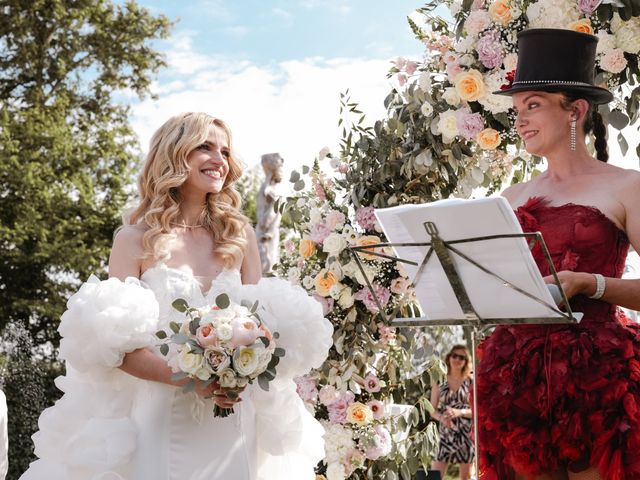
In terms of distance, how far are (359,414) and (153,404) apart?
6.10 feet

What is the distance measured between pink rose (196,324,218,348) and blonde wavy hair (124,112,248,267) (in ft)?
1.97

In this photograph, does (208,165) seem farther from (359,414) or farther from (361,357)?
(359,414)

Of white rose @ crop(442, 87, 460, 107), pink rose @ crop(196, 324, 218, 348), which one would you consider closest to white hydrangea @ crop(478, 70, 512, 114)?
white rose @ crop(442, 87, 460, 107)

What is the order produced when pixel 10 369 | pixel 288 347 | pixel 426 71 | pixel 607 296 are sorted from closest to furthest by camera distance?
pixel 607 296 < pixel 288 347 < pixel 426 71 < pixel 10 369

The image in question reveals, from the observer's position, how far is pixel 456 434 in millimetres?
8516

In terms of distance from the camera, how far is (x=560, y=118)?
10.0 ft

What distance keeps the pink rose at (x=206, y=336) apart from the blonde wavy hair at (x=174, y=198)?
0.60 m

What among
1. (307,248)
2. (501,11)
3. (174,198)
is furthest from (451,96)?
(174,198)

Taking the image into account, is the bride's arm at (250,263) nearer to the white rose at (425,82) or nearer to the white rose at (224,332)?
the white rose at (224,332)

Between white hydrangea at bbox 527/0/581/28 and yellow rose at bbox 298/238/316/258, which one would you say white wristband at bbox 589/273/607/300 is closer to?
white hydrangea at bbox 527/0/581/28

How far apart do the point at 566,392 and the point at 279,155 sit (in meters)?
10.1

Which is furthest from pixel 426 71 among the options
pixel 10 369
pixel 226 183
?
pixel 10 369

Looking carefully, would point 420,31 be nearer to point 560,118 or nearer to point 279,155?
point 560,118

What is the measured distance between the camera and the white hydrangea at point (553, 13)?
3.80 m
